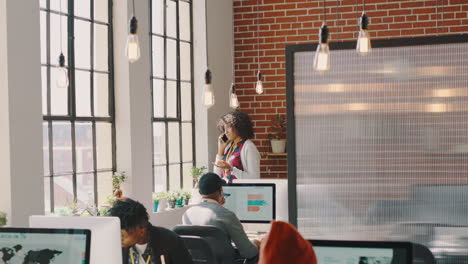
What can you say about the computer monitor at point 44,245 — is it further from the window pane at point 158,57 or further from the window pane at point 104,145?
the window pane at point 158,57

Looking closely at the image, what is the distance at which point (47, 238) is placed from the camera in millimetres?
2883

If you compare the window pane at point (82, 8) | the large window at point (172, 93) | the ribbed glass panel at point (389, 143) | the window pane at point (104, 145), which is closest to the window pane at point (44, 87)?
the window pane at point (82, 8)

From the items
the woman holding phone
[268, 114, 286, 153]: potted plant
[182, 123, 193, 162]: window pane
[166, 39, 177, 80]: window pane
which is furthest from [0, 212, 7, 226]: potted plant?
[268, 114, 286, 153]: potted plant

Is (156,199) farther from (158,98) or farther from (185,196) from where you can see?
(158,98)

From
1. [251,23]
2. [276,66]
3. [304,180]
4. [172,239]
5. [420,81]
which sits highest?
Answer: [251,23]

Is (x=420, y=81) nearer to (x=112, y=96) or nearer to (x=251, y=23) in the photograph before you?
(x=112, y=96)

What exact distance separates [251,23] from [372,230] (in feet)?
18.4

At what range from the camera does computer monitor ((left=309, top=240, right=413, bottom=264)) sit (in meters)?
2.51

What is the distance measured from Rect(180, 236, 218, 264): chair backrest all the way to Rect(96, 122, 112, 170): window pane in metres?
2.38

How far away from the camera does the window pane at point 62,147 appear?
5699 mm

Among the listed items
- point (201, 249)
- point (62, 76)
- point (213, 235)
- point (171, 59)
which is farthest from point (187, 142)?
point (201, 249)

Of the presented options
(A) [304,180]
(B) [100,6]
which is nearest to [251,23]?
(B) [100,6]

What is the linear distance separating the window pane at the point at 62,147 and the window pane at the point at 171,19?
2.07 metres

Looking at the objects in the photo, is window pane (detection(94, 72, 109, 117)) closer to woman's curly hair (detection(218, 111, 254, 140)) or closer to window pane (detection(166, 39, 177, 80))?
window pane (detection(166, 39, 177, 80))
